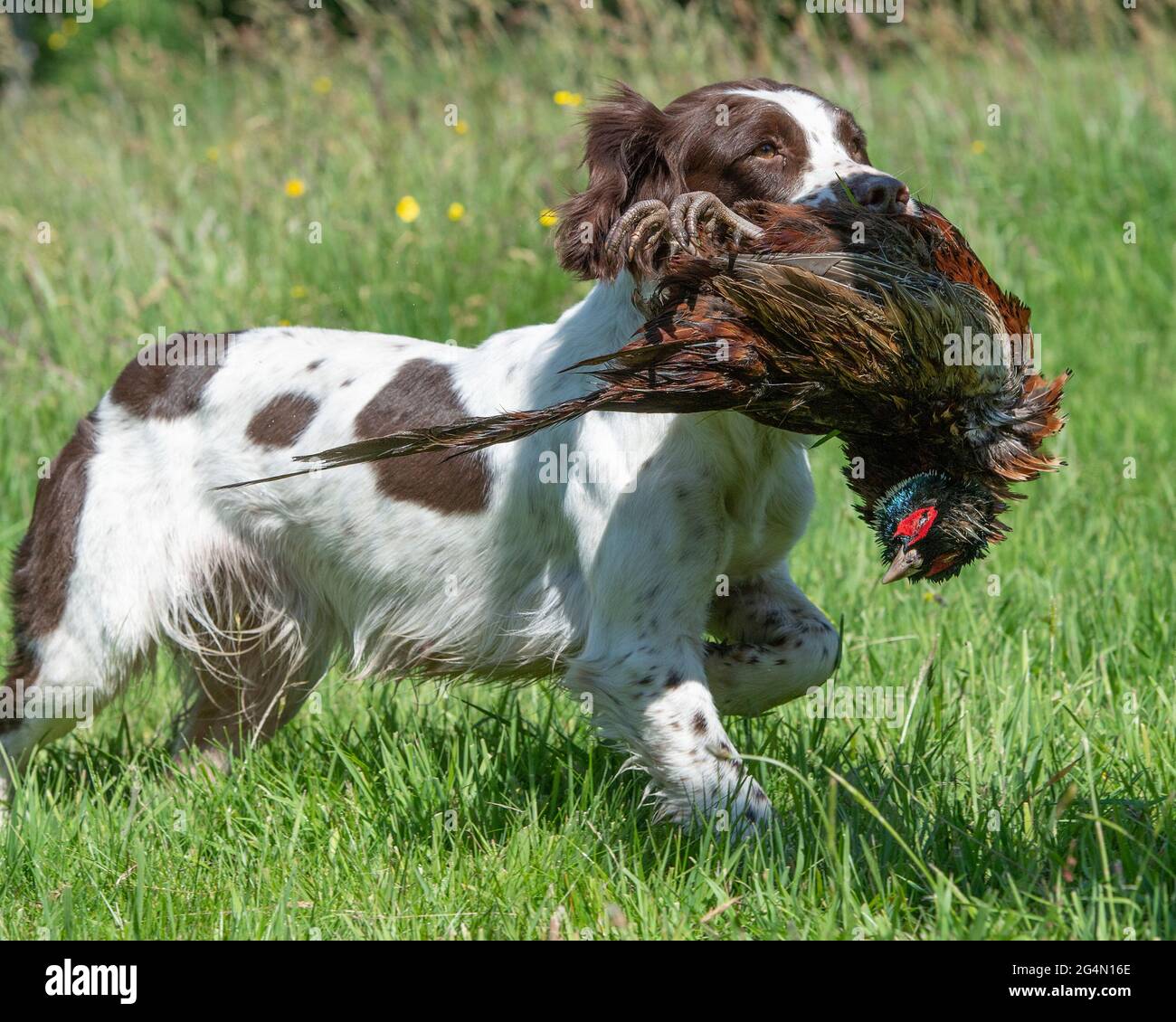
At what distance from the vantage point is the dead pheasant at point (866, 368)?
2.30m

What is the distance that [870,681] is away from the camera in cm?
358

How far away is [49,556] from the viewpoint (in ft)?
11.1

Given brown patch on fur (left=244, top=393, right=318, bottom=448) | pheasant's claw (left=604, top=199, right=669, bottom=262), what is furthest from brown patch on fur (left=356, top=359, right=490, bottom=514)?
pheasant's claw (left=604, top=199, right=669, bottom=262)

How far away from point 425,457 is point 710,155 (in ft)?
2.95

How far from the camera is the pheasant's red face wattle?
2416 millimetres

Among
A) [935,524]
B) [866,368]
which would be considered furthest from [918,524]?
[866,368]

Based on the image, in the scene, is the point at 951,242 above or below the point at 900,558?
above

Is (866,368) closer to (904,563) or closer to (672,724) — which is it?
(904,563)

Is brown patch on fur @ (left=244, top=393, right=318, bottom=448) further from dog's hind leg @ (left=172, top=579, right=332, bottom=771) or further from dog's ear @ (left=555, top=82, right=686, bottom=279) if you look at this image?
dog's ear @ (left=555, top=82, right=686, bottom=279)

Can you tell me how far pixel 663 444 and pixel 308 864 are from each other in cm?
104

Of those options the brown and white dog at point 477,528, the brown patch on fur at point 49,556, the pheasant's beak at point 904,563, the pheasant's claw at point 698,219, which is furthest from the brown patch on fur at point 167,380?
the pheasant's beak at point 904,563

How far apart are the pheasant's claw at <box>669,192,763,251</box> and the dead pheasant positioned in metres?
0.02
